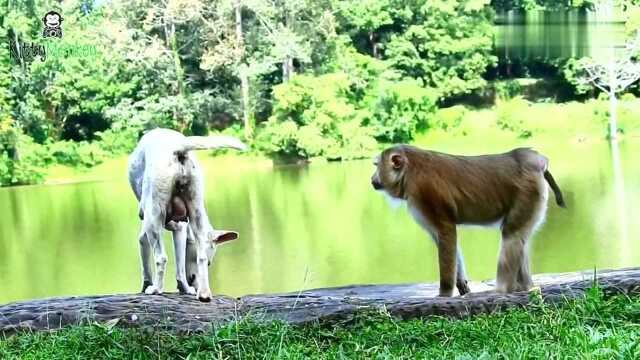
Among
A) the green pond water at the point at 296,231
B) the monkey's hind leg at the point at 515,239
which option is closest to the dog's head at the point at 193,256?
the monkey's hind leg at the point at 515,239

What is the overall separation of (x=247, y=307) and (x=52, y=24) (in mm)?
16186

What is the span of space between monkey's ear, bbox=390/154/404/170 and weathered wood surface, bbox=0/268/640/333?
25.9 inches

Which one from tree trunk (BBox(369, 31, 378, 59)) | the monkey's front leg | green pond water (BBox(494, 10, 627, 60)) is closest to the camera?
the monkey's front leg

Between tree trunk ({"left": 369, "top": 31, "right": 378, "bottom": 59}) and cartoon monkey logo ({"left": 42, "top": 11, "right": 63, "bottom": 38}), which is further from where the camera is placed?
tree trunk ({"left": 369, "top": 31, "right": 378, "bottom": 59})

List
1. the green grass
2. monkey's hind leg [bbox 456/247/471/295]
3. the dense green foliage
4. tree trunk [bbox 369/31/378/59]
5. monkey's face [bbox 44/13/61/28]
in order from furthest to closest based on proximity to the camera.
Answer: tree trunk [bbox 369/31/378/59], the dense green foliage, monkey's face [bbox 44/13/61/28], monkey's hind leg [bbox 456/247/471/295], the green grass

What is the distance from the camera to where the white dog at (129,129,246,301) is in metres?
3.87

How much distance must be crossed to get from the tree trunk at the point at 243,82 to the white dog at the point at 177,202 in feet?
50.6

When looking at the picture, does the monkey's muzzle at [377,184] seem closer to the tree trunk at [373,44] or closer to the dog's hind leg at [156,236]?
the dog's hind leg at [156,236]

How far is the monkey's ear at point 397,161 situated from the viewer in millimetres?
3729

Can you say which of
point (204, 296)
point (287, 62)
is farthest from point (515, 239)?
point (287, 62)

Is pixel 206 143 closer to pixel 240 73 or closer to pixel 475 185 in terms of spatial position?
pixel 475 185

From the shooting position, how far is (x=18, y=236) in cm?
1494

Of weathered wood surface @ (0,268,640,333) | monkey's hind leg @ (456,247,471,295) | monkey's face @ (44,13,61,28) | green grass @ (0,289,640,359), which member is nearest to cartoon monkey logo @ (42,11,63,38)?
monkey's face @ (44,13,61,28)

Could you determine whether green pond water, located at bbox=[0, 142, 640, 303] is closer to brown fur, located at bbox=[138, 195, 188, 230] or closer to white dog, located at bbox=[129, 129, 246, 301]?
white dog, located at bbox=[129, 129, 246, 301]
